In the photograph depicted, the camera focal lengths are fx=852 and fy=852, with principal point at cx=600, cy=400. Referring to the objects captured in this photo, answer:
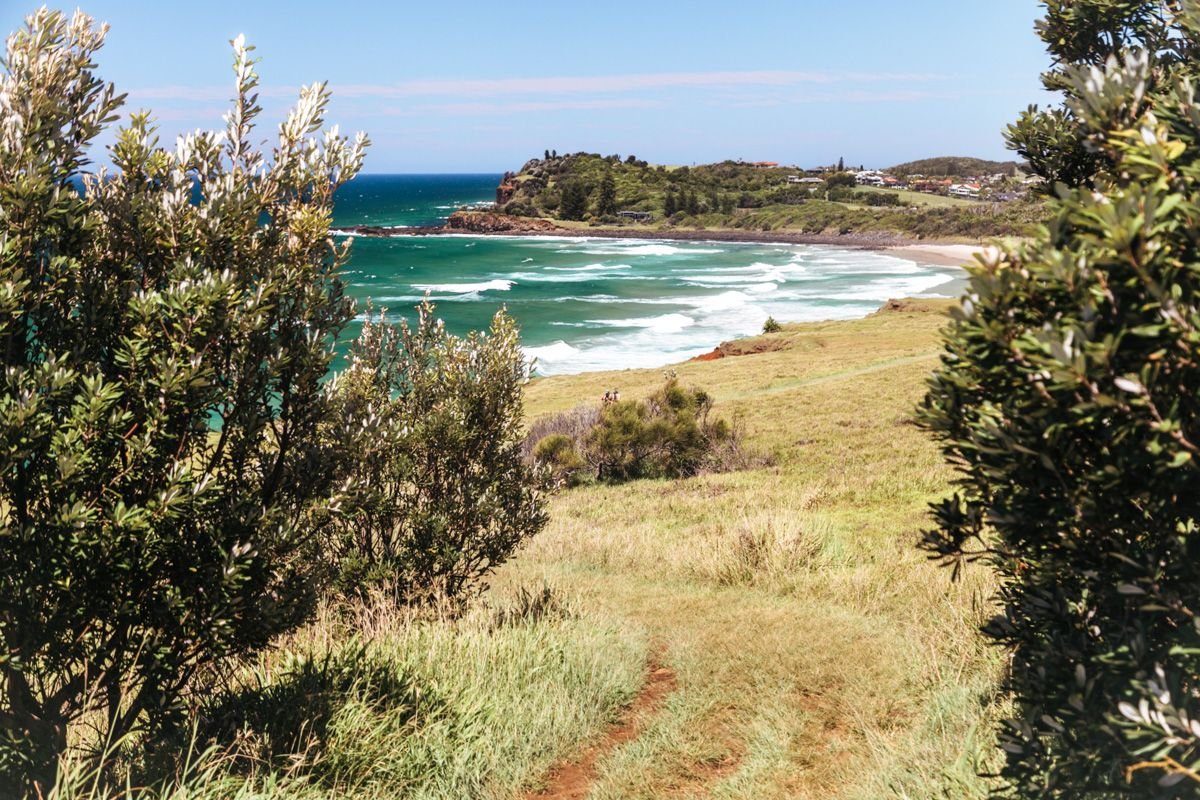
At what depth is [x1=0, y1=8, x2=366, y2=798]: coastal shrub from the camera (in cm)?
404

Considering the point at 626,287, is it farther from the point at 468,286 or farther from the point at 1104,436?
→ the point at 1104,436

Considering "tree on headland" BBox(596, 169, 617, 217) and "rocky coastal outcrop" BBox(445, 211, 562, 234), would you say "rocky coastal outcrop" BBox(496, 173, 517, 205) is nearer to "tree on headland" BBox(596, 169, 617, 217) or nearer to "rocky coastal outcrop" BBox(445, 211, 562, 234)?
"tree on headland" BBox(596, 169, 617, 217)

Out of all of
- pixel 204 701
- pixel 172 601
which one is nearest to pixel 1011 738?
pixel 172 601

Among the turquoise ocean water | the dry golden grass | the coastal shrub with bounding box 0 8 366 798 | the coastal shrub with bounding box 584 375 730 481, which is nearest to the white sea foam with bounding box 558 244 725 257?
the turquoise ocean water

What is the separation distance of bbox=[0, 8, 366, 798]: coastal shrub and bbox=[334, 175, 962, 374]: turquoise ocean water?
34404mm

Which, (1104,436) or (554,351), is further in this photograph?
(554,351)

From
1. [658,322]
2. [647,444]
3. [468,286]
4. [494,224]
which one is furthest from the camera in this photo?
[494,224]

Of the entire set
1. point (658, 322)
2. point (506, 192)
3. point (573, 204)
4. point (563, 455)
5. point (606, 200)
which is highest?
point (506, 192)

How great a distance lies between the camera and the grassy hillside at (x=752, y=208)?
5364 inches

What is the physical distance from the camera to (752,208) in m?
172

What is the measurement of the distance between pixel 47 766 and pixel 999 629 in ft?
15.1

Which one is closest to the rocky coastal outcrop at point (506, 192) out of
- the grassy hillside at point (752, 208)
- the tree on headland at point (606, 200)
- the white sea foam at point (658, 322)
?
the grassy hillside at point (752, 208)

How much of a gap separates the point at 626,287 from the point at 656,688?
84844mm

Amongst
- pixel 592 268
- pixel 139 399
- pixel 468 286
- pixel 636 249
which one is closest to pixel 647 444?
pixel 139 399
